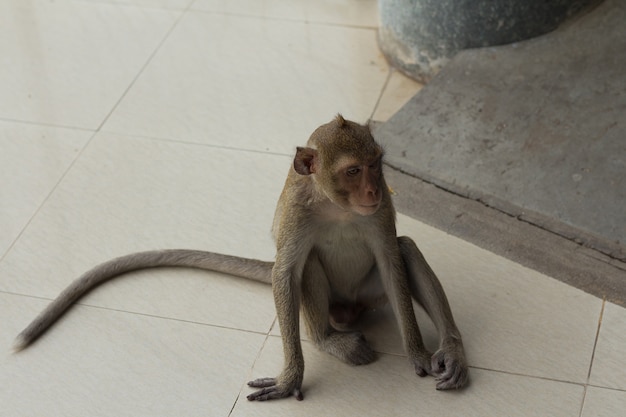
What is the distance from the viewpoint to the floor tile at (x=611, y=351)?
434 centimetres

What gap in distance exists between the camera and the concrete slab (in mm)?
5234

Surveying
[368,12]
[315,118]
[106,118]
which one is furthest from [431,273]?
[368,12]

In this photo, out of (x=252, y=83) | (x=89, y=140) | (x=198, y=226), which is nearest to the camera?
(x=198, y=226)

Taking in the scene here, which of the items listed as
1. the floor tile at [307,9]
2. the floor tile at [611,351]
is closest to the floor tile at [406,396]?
the floor tile at [611,351]

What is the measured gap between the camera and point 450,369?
4.32 meters

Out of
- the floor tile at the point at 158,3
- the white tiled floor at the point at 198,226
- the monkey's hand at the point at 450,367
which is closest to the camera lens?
the monkey's hand at the point at 450,367

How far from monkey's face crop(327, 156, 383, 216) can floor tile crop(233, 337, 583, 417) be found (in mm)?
871

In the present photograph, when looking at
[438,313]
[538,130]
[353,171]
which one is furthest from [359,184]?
[538,130]

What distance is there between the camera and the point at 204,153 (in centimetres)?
598

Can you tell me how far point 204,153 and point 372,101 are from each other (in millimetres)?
1135

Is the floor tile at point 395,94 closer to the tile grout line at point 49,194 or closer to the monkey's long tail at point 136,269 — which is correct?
the monkey's long tail at point 136,269

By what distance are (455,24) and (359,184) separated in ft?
8.71

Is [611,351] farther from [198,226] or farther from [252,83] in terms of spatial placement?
[252,83]

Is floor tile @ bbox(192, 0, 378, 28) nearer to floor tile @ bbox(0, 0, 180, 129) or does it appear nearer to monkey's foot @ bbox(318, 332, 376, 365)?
floor tile @ bbox(0, 0, 180, 129)
